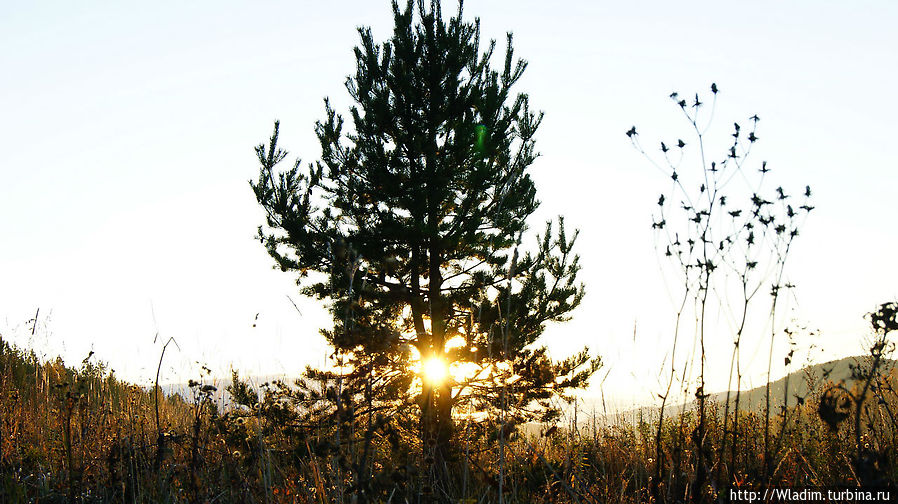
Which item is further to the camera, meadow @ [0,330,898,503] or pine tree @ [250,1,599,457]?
pine tree @ [250,1,599,457]

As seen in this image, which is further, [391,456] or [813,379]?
[813,379]

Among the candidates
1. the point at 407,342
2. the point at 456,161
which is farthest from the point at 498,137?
the point at 407,342

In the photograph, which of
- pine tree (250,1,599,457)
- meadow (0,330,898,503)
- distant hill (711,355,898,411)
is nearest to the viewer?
meadow (0,330,898,503)

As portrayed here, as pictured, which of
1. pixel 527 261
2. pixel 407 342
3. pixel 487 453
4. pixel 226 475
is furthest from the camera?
pixel 527 261

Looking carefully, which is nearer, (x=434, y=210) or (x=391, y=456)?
(x=391, y=456)

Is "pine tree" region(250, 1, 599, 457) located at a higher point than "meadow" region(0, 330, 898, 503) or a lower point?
higher

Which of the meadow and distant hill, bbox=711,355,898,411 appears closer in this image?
the meadow

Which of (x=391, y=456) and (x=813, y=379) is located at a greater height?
(x=813, y=379)

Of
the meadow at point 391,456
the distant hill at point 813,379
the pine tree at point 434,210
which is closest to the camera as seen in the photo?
the meadow at point 391,456

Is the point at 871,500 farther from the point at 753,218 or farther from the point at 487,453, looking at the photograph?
the point at 487,453

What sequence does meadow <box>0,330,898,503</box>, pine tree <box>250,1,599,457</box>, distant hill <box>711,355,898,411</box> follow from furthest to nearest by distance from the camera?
pine tree <box>250,1,599,457</box>, distant hill <box>711,355,898,411</box>, meadow <box>0,330,898,503</box>

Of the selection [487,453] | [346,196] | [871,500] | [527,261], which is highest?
[346,196]

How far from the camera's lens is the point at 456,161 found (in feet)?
23.3

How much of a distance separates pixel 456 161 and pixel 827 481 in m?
4.81
